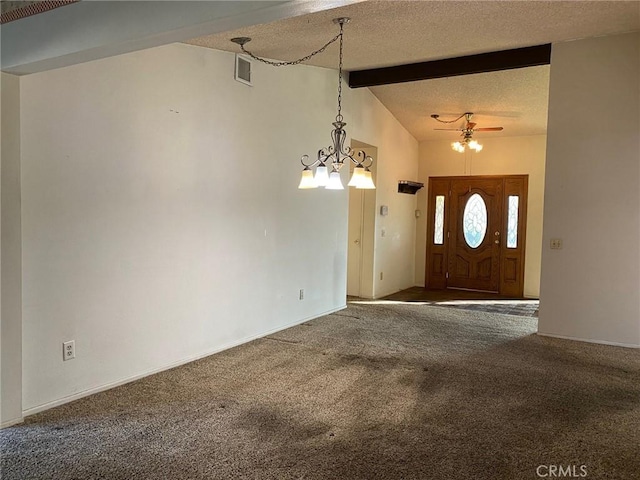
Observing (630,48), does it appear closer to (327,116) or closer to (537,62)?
(537,62)

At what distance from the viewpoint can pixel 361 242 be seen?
24.7ft

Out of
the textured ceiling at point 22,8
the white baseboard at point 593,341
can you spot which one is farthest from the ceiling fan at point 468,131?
the textured ceiling at point 22,8

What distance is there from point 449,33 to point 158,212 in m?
2.99

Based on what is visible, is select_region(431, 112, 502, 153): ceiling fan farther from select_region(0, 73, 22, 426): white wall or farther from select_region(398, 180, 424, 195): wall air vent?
select_region(0, 73, 22, 426): white wall

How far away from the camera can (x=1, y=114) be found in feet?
9.00

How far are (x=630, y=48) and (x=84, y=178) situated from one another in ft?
16.3

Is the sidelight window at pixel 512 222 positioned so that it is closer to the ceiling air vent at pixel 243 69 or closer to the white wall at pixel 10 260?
the ceiling air vent at pixel 243 69

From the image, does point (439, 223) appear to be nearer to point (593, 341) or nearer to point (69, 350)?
point (593, 341)

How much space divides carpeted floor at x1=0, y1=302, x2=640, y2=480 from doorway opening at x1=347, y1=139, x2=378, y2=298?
9.07 ft

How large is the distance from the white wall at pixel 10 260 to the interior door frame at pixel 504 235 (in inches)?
275

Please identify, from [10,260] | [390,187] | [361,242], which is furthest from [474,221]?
[10,260]

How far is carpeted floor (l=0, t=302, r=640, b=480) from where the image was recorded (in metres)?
2.50

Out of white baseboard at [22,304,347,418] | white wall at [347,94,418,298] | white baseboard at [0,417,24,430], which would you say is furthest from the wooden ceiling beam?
white baseboard at [0,417,24,430]

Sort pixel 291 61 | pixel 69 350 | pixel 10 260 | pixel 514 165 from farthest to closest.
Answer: pixel 514 165 < pixel 291 61 < pixel 69 350 < pixel 10 260
